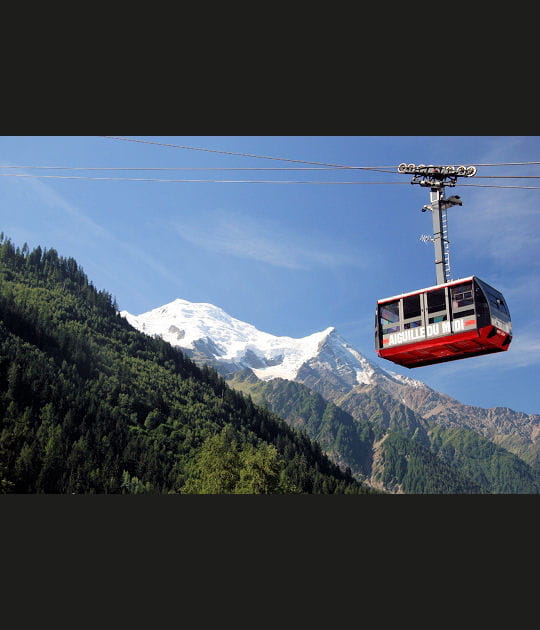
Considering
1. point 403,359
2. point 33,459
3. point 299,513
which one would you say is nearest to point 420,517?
point 299,513

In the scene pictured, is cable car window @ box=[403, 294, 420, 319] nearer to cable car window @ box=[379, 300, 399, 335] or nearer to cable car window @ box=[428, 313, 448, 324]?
cable car window @ box=[379, 300, 399, 335]

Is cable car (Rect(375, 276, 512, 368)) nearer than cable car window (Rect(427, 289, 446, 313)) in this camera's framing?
Yes

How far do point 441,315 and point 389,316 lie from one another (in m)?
3.14

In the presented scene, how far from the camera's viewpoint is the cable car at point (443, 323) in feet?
114

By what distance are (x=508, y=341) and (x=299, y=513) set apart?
47.8 meters

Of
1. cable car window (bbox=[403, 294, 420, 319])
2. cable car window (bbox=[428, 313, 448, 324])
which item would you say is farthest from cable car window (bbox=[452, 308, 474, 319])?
cable car window (bbox=[403, 294, 420, 319])

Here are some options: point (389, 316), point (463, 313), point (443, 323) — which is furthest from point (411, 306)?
point (463, 313)

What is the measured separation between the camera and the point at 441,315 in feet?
116

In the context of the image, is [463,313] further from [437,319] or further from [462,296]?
[437,319]

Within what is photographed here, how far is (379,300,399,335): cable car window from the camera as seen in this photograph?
3734cm

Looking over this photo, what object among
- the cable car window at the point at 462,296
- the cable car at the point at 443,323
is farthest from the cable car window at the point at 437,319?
the cable car window at the point at 462,296

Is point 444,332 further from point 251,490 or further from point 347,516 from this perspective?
point 251,490

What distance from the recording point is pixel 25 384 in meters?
194

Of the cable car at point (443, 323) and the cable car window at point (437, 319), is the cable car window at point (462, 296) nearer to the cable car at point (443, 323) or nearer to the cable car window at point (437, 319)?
the cable car at point (443, 323)
